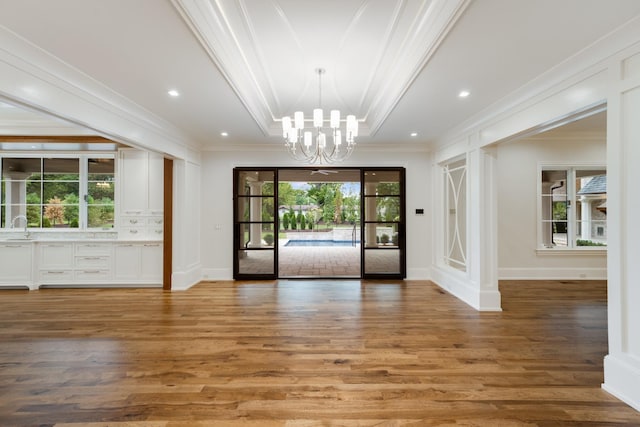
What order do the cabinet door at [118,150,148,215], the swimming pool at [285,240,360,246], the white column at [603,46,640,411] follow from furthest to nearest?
the swimming pool at [285,240,360,246] → the cabinet door at [118,150,148,215] → the white column at [603,46,640,411]

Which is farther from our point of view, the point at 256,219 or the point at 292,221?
the point at 292,221

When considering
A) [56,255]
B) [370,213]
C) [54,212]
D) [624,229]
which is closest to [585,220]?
[370,213]

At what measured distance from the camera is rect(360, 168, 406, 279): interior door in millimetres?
5867

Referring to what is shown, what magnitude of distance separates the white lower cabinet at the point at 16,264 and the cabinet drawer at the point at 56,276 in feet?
0.59

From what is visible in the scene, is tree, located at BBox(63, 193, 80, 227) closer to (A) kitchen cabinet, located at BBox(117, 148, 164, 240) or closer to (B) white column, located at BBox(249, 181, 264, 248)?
(A) kitchen cabinet, located at BBox(117, 148, 164, 240)

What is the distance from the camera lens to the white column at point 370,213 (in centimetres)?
592

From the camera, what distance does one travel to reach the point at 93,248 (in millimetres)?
5176

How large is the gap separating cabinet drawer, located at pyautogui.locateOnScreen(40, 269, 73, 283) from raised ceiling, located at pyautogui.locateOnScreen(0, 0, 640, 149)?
3.40 metres

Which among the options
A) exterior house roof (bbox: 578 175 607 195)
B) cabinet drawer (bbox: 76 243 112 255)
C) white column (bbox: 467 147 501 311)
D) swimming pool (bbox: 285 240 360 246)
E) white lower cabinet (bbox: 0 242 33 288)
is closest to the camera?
white column (bbox: 467 147 501 311)

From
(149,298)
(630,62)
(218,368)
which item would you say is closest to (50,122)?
(149,298)

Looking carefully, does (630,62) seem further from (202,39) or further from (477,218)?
(202,39)

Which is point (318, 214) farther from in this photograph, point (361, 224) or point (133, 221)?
point (133, 221)

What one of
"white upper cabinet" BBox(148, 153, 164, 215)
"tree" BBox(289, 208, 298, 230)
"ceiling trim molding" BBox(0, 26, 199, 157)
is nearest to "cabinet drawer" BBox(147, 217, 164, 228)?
"white upper cabinet" BBox(148, 153, 164, 215)

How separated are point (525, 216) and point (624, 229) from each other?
13.5 ft
